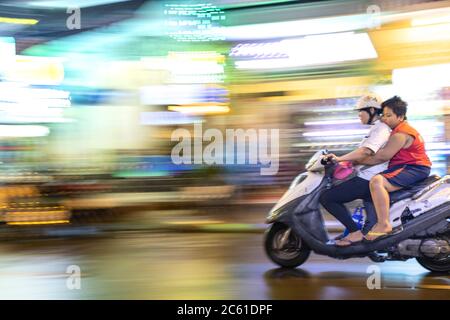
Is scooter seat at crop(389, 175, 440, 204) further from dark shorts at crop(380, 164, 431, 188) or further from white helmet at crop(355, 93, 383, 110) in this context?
white helmet at crop(355, 93, 383, 110)

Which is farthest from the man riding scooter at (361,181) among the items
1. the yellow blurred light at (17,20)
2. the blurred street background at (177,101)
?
the yellow blurred light at (17,20)

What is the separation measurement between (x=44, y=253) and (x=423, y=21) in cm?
611

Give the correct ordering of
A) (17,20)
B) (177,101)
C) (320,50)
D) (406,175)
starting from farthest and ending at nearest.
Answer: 1. (177,101)
2. (17,20)
3. (320,50)
4. (406,175)

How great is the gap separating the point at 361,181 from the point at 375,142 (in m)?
0.39

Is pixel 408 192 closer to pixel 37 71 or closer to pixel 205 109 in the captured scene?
pixel 205 109

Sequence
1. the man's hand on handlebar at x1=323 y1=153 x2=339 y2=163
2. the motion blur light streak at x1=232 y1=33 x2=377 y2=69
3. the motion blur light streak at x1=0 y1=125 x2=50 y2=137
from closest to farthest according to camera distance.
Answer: the man's hand on handlebar at x1=323 y1=153 x2=339 y2=163 < the motion blur light streak at x1=232 y1=33 x2=377 y2=69 < the motion blur light streak at x1=0 y1=125 x2=50 y2=137

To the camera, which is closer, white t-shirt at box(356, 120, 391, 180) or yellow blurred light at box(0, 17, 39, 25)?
white t-shirt at box(356, 120, 391, 180)

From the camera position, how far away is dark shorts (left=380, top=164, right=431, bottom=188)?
5.47 metres

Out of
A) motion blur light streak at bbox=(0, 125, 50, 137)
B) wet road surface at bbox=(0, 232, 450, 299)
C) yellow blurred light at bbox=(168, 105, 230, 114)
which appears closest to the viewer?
wet road surface at bbox=(0, 232, 450, 299)

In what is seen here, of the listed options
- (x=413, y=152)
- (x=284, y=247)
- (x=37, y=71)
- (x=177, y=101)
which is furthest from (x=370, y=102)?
(x=37, y=71)

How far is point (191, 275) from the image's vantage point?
5.89 metres

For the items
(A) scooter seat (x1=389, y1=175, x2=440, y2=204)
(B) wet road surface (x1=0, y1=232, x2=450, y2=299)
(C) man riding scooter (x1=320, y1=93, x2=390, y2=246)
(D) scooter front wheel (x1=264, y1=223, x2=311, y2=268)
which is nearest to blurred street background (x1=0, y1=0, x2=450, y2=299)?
(B) wet road surface (x1=0, y1=232, x2=450, y2=299)

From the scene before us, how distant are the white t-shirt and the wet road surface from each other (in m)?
0.96
